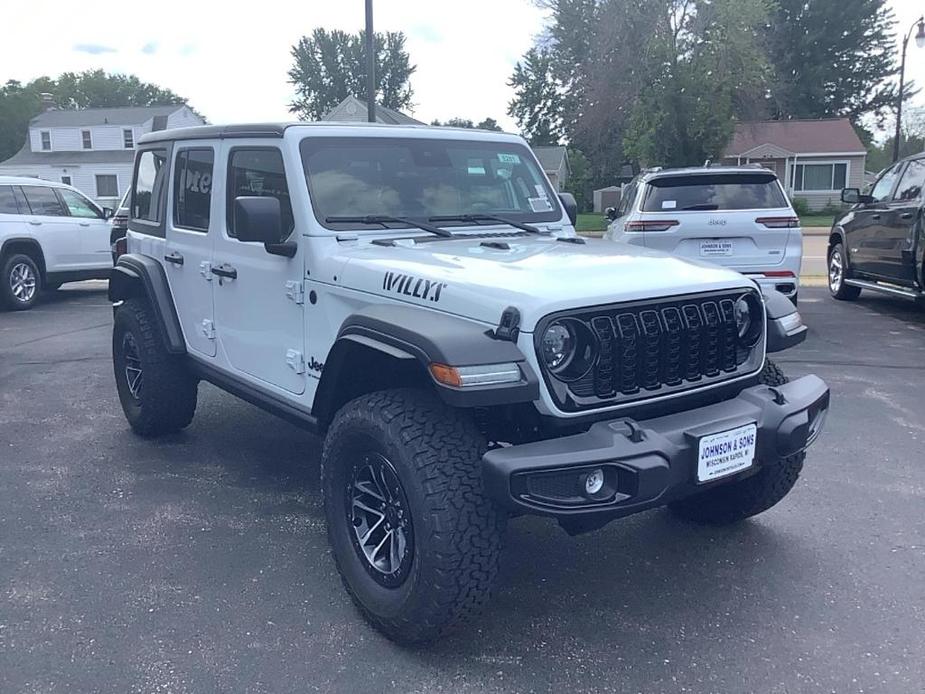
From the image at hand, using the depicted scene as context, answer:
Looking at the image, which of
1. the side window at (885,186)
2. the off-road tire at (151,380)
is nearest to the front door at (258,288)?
the off-road tire at (151,380)

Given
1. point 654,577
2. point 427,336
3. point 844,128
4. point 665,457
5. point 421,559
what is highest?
point 844,128

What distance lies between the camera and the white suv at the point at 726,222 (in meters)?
8.34

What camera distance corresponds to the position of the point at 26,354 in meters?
8.70

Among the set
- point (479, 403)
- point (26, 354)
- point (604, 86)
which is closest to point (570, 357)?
point (479, 403)

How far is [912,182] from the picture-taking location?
372 inches

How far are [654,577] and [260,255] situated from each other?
2.37 meters

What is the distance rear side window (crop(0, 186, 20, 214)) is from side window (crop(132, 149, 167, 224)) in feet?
24.2

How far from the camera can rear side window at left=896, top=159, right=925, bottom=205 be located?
925 cm

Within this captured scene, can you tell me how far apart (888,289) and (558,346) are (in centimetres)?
832

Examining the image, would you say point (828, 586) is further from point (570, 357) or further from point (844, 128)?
point (844, 128)

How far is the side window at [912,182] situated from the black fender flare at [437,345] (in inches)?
314

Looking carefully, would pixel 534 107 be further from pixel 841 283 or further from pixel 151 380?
pixel 151 380

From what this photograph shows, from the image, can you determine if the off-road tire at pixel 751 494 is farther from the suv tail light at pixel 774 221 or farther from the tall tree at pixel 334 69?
the tall tree at pixel 334 69

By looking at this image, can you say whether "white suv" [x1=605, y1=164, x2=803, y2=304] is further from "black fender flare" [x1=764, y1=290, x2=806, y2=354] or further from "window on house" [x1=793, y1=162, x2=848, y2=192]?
"window on house" [x1=793, y1=162, x2=848, y2=192]
